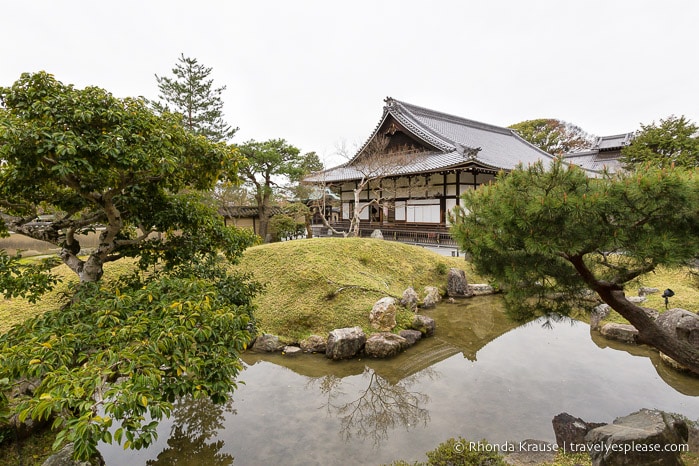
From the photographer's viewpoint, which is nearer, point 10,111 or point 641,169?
point 10,111

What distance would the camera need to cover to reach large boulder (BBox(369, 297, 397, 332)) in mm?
8125

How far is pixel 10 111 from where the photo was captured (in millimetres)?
3209

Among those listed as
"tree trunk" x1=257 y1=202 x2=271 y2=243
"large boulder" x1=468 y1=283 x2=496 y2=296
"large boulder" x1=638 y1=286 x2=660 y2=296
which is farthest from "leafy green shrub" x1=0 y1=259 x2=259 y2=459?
"tree trunk" x1=257 y1=202 x2=271 y2=243

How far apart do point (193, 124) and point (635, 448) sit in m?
24.4

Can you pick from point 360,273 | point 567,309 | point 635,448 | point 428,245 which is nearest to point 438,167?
point 428,245

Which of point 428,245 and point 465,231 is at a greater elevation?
point 465,231

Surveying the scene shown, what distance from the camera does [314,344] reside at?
7.51 meters

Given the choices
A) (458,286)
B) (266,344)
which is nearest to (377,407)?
(266,344)

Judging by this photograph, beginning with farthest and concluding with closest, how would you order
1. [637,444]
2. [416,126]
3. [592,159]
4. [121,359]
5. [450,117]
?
[592,159], [450,117], [416,126], [637,444], [121,359]

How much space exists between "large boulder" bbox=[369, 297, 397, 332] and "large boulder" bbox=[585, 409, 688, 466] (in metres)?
4.70

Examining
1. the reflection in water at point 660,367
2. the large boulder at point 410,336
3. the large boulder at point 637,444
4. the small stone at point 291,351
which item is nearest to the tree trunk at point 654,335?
the large boulder at point 637,444

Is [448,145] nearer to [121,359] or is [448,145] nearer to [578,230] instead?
[578,230]

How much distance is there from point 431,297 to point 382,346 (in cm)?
406

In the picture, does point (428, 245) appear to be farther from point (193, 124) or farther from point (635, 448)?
point (193, 124)
